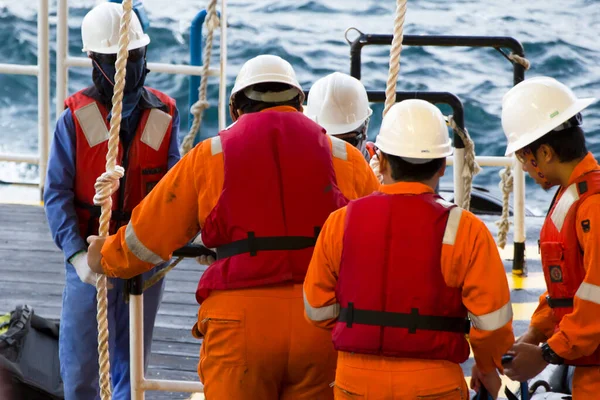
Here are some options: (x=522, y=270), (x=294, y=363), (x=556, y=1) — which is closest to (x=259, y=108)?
Result: (x=294, y=363)

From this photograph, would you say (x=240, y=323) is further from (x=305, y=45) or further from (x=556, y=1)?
(x=556, y=1)

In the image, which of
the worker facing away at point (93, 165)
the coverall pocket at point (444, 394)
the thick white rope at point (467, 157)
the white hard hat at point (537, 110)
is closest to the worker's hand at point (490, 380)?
the coverall pocket at point (444, 394)

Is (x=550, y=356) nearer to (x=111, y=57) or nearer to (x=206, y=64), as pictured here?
(x=111, y=57)

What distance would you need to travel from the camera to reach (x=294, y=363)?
8.92 feet

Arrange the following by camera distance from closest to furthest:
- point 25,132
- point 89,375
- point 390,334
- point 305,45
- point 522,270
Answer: point 390,334
point 89,375
point 522,270
point 25,132
point 305,45

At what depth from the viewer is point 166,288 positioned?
5332 millimetres

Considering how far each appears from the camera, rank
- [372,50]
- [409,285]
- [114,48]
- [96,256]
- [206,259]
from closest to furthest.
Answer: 1. [409,285]
2. [96,256]
3. [206,259]
4. [114,48]
5. [372,50]

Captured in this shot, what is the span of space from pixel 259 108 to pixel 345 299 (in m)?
0.72

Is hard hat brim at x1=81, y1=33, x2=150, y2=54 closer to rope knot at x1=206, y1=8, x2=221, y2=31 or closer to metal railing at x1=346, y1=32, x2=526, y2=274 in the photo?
rope knot at x1=206, y1=8, x2=221, y2=31

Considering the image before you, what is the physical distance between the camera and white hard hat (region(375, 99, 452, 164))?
99.7 inches

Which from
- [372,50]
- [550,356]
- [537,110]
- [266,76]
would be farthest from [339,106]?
[372,50]

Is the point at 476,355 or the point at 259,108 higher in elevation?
the point at 259,108

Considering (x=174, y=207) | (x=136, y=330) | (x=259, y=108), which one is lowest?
(x=136, y=330)

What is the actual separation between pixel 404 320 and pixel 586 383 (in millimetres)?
714
